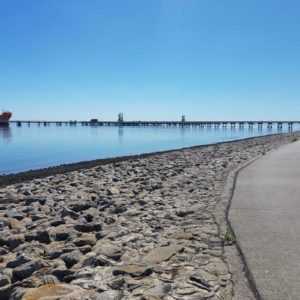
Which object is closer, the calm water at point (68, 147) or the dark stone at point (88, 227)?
the dark stone at point (88, 227)

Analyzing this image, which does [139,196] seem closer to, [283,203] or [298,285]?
[283,203]

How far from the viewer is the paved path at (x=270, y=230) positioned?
3.90m

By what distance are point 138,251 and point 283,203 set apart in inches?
143

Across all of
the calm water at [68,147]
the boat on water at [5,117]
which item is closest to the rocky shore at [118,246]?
the calm water at [68,147]

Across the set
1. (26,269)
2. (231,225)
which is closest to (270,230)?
(231,225)

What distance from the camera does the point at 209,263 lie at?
177 inches

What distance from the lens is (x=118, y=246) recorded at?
532cm

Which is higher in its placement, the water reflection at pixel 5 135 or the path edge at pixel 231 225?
the path edge at pixel 231 225

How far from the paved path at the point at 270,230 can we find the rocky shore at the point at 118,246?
267 millimetres

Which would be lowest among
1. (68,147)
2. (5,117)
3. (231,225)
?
(68,147)

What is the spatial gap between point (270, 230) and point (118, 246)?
203 centimetres

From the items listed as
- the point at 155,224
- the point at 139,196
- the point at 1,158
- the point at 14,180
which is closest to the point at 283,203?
the point at 155,224

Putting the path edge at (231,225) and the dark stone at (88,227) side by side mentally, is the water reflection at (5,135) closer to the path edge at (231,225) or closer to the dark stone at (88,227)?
the path edge at (231,225)

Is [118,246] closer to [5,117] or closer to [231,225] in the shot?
[231,225]
